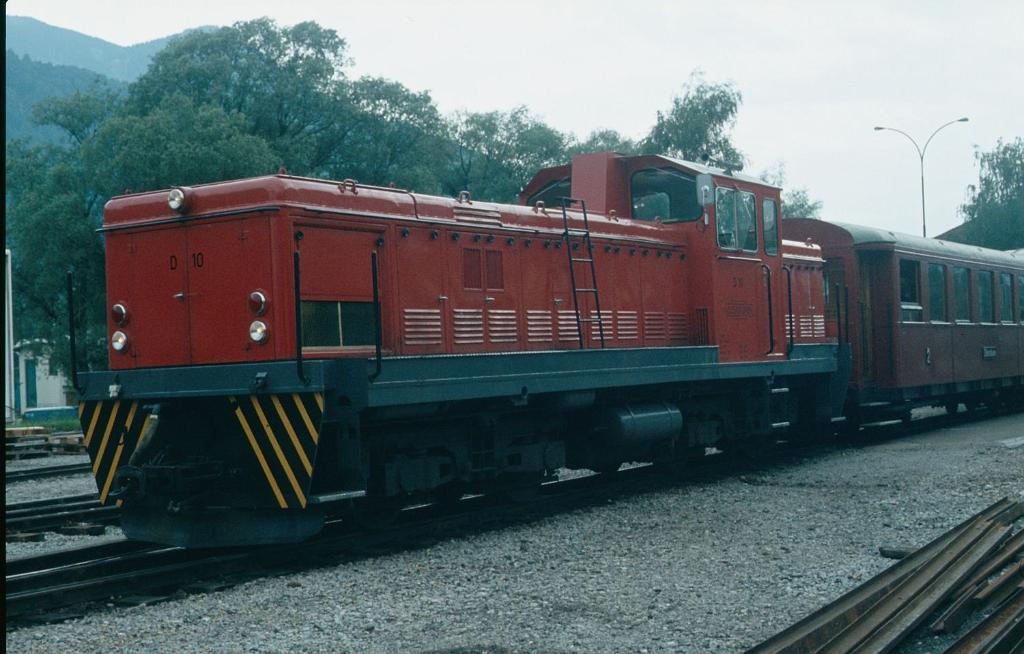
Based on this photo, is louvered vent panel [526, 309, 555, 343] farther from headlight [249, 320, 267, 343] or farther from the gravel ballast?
headlight [249, 320, 267, 343]

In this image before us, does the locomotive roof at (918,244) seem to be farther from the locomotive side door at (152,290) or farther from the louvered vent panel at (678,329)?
the locomotive side door at (152,290)

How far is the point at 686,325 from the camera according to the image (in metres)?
11.1

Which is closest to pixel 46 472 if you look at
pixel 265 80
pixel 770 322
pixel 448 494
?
pixel 448 494

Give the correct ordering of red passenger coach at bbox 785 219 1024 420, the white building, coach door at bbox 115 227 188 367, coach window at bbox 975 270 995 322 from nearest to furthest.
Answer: coach door at bbox 115 227 188 367, red passenger coach at bbox 785 219 1024 420, coach window at bbox 975 270 995 322, the white building

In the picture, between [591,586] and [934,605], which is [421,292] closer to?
[591,586]

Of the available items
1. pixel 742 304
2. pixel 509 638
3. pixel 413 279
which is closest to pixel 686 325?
pixel 742 304

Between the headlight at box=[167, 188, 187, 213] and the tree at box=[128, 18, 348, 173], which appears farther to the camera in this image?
the tree at box=[128, 18, 348, 173]

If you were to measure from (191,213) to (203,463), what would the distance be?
188 cm

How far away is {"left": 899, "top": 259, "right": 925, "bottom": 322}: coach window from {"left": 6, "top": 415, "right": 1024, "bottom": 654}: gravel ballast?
5894 mm

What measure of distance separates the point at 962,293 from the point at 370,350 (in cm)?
1309

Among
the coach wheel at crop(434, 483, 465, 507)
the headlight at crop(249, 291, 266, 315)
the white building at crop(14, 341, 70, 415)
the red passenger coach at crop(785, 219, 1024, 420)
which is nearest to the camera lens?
the headlight at crop(249, 291, 266, 315)

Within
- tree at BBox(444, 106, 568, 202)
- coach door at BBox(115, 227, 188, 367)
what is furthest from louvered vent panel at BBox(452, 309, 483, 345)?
tree at BBox(444, 106, 568, 202)

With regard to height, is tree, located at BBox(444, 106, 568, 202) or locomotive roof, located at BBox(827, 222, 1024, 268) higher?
tree, located at BBox(444, 106, 568, 202)

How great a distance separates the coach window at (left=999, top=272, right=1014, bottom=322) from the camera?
741 inches
